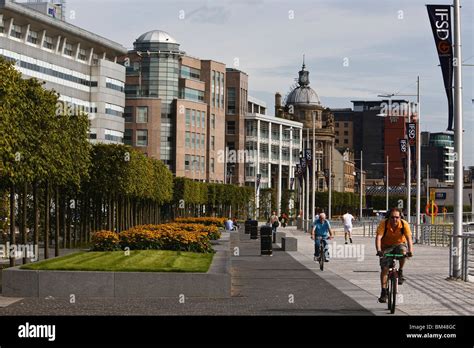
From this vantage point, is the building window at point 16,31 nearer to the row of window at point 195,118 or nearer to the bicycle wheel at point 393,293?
the row of window at point 195,118

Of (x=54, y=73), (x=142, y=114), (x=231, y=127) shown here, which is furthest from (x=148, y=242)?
(x=231, y=127)

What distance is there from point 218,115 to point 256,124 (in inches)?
568

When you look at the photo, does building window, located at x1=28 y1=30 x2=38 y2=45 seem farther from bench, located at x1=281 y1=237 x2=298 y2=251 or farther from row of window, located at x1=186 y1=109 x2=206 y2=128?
bench, located at x1=281 y1=237 x2=298 y2=251

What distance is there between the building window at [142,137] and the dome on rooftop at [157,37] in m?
13.7

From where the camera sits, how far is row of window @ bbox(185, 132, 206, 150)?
159m

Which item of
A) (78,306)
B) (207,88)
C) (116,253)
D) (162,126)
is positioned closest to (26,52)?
(162,126)

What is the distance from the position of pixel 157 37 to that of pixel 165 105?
10221 millimetres

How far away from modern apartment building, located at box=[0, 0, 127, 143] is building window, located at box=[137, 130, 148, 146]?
7.18m

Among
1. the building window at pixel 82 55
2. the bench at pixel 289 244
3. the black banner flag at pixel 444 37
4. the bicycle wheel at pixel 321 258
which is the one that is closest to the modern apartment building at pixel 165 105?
the building window at pixel 82 55

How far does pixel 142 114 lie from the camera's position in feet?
505

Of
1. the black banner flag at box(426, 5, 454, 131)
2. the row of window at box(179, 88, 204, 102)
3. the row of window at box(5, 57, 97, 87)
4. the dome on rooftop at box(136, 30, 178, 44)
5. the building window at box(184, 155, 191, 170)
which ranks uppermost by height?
the dome on rooftop at box(136, 30, 178, 44)

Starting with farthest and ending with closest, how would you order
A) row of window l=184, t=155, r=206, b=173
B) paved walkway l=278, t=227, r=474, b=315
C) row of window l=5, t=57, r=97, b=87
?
1. row of window l=184, t=155, r=206, b=173
2. row of window l=5, t=57, r=97, b=87
3. paved walkway l=278, t=227, r=474, b=315

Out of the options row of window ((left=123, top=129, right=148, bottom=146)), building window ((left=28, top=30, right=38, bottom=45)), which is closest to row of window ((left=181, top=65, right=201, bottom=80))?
row of window ((left=123, top=129, right=148, bottom=146))

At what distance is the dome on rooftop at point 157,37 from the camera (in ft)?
510
